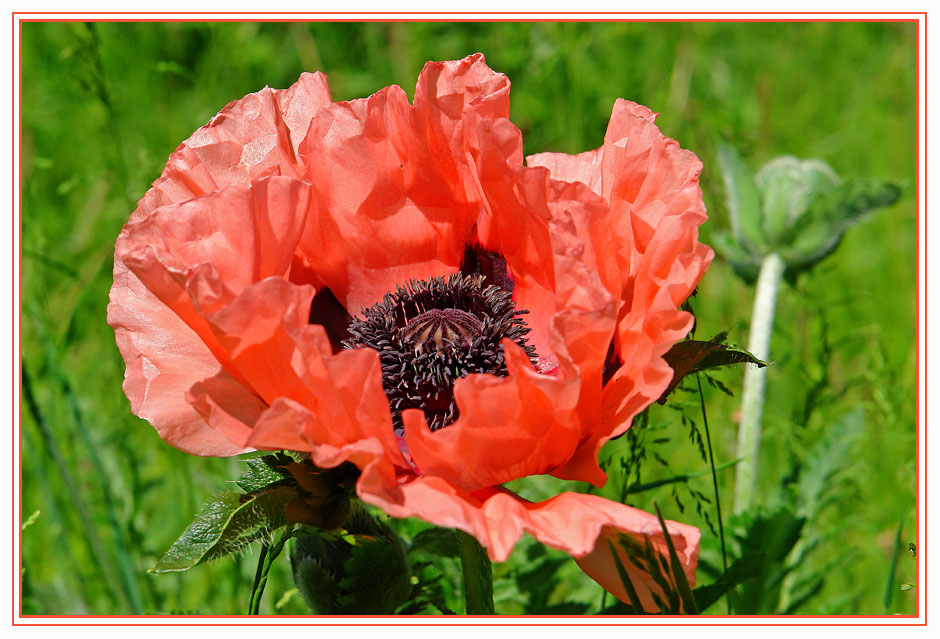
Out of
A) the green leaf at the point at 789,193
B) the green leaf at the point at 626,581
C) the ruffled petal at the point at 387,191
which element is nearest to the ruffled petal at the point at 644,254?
the green leaf at the point at 626,581

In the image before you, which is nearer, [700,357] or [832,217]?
[700,357]

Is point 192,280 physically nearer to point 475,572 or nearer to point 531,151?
point 475,572

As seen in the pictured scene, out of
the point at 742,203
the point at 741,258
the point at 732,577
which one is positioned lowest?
the point at 732,577

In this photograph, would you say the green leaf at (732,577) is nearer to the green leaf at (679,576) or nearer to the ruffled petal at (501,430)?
the green leaf at (679,576)

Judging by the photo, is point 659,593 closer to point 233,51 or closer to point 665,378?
point 665,378

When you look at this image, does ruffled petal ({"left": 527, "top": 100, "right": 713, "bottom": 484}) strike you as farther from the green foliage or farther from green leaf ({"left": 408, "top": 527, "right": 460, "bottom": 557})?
the green foliage

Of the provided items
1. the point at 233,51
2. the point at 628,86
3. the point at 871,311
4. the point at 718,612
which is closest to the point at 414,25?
the point at 233,51

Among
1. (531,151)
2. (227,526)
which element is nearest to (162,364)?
(227,526)
